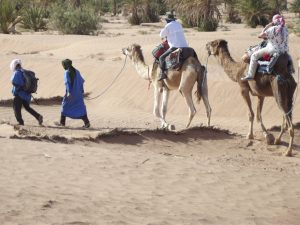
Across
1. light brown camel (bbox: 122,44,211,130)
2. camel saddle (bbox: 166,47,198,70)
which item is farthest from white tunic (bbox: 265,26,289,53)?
camel saddle (bbox: 166,47,198,70)

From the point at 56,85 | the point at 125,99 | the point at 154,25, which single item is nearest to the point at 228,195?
the point at 125,99

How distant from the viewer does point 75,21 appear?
38.0 m

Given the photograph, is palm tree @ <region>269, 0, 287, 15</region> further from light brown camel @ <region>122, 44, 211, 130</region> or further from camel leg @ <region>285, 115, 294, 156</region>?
camel leg @ <region>285, 115, 294, 156</region>

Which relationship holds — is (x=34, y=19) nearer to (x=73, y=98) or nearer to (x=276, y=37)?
(x=73, y=98)

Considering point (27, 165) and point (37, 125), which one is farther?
point (37, 125)

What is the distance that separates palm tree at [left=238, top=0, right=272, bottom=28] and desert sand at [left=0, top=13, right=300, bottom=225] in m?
20.4

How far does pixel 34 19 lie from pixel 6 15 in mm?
3551

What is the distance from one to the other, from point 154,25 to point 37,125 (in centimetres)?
3149

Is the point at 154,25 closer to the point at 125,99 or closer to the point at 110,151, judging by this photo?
the point at 125,99

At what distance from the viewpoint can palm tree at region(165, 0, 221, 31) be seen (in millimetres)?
36875

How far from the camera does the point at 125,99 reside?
770 inches

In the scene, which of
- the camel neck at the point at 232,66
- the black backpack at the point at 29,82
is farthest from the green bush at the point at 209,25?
the black backpack at the point at 29,82

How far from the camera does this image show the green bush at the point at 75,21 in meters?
38.0

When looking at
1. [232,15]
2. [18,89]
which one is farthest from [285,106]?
[232,15]
